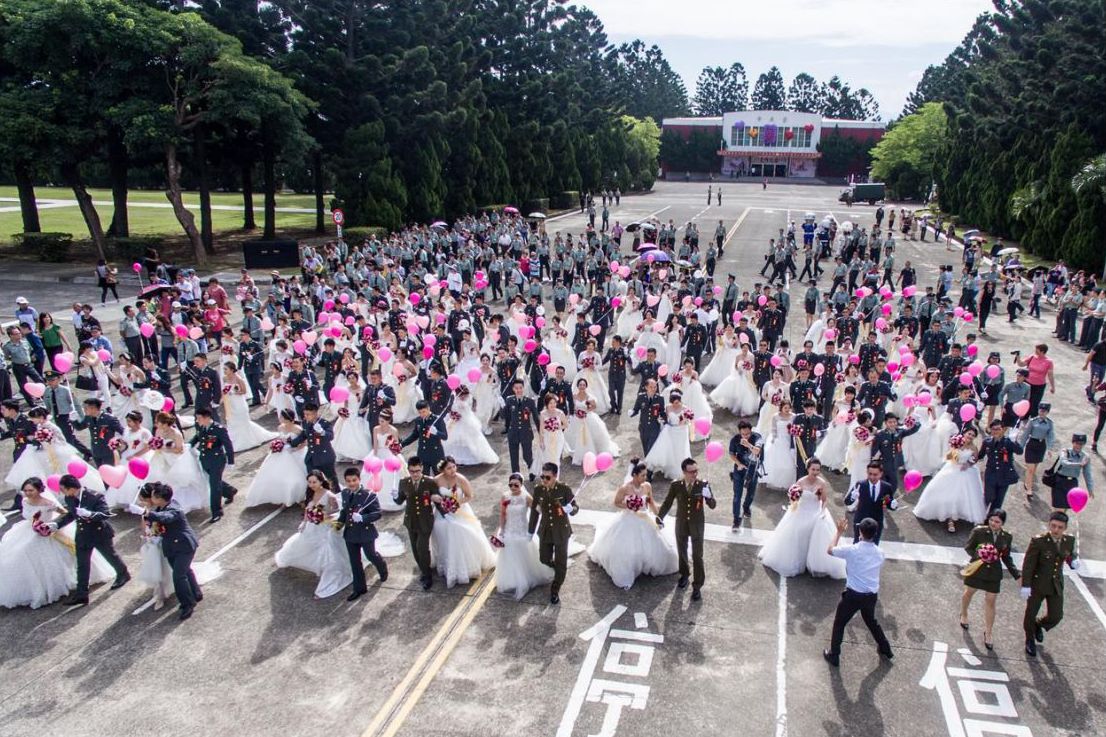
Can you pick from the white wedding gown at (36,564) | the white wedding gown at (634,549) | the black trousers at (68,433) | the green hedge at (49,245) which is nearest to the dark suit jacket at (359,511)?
the white wedding gown at (634,549)

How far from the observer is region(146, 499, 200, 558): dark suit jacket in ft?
27.8

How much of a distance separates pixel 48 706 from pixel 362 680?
115 inches

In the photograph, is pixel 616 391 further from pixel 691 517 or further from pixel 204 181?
pixel 204 181

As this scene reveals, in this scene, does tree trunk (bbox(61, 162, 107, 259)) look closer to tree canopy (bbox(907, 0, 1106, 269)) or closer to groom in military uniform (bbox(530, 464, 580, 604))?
groom in military uniform (bbox(530, 464, 580, 604))

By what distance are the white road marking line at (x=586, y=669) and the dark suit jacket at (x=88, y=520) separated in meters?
5.63

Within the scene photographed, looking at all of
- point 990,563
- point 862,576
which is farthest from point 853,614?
point 990,563

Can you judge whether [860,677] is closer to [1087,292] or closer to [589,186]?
[1087,292]

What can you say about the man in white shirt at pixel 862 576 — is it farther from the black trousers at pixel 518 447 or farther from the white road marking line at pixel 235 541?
the white road marking line at pixel 235 541

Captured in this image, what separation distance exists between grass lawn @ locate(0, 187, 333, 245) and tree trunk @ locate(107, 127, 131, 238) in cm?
525

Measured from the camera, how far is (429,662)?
8023 millimetres

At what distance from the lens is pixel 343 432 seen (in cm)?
1316

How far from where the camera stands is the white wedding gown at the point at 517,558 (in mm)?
9031

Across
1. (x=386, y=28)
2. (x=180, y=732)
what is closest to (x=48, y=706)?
(x=180, y=732)

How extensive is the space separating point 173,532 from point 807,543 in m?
7.43
